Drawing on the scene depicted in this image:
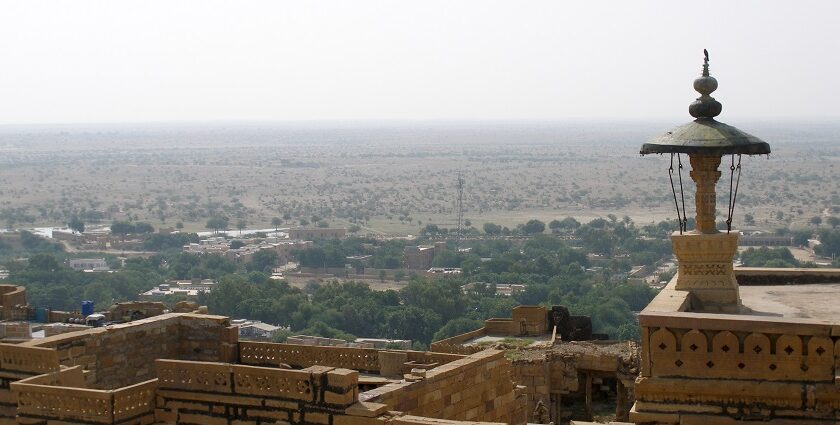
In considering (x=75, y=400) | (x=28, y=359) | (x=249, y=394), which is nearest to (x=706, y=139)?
(x=249, y=394)

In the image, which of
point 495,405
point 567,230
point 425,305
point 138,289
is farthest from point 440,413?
point 567,230

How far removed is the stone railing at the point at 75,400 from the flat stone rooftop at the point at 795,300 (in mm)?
5586

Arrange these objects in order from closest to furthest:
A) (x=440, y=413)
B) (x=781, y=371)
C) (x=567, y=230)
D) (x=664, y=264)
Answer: (x=781, y=371), (x=440, y=413), (x=664, y=264), (x=567, y=230)

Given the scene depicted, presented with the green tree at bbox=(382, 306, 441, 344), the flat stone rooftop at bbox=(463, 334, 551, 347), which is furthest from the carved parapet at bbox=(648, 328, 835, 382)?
the green tree at bbox=(382, 306, 441, 344)

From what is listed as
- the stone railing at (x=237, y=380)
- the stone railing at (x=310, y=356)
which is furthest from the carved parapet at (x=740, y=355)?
the stone railing at (x=310, y=356)

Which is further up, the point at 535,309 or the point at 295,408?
the point at 295,408

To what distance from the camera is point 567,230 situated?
149 metres

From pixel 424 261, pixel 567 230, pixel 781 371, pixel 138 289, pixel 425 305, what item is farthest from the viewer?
pixel 567 230

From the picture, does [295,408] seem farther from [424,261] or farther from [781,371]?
[424,261]

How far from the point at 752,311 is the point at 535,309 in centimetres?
1682

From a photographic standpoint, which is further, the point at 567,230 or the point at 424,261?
the point at 567,230

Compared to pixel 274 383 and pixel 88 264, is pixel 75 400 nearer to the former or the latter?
pixel 274 383

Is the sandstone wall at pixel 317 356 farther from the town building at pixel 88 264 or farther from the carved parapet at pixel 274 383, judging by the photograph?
the town building at pixel 88 264

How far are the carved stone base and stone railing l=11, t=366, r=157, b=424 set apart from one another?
5005 millimetres
